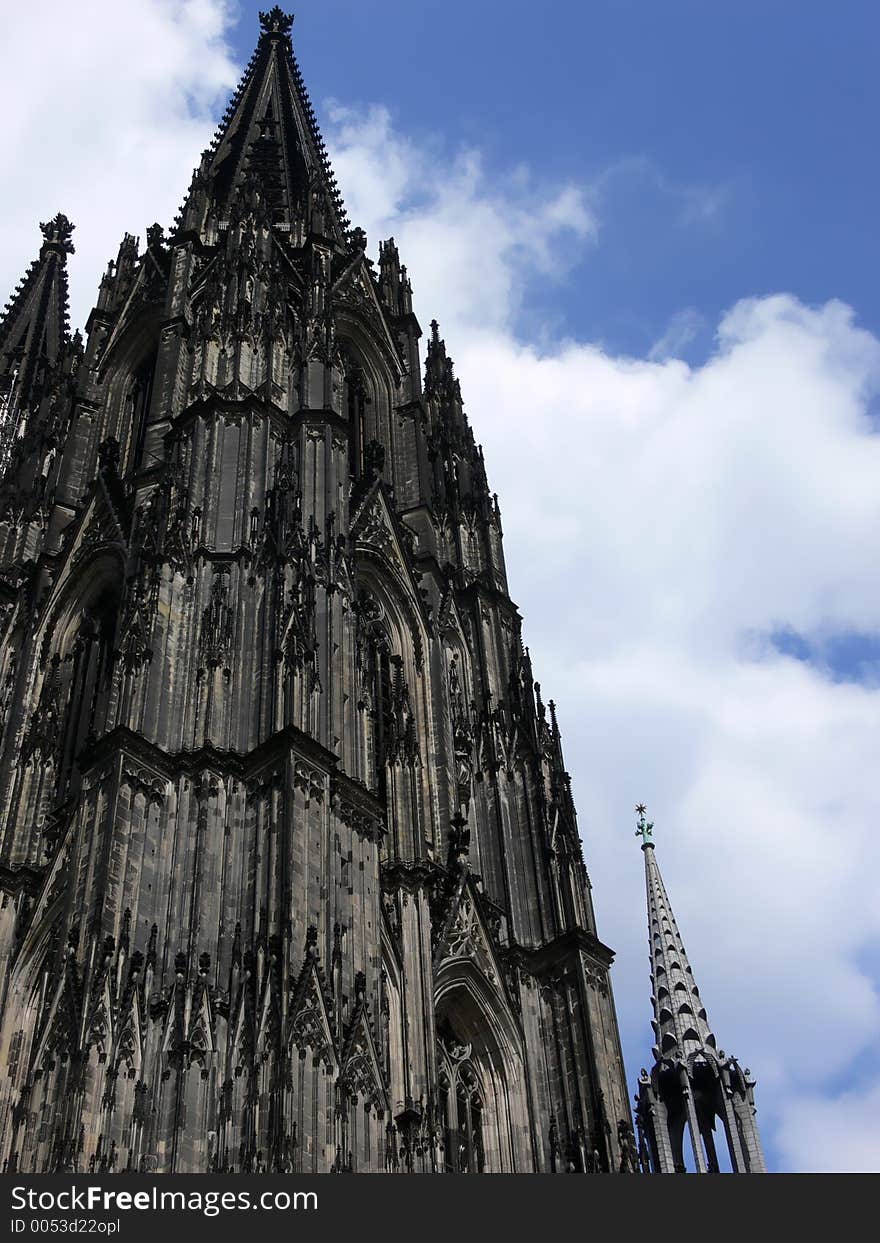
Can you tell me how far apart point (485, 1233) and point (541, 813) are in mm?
15142

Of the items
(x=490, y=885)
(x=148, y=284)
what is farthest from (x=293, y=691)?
(x=148, y=284)

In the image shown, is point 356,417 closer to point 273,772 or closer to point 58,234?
point 273,772

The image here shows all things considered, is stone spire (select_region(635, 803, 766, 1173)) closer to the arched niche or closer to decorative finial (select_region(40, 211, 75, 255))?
the arched niche

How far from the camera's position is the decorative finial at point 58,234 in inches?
2727

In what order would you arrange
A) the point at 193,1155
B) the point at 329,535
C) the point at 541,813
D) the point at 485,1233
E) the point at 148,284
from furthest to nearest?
the point at 148,284
the point at 541,813
the point at 329,535
the point at 193,1155
the point at 485,1233

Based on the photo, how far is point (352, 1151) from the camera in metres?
19.6

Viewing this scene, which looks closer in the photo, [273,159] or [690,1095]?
[690,1095]

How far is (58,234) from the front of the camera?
69625 mm

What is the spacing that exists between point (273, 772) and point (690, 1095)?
67.6 ft

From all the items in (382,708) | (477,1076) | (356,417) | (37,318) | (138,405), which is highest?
(37,318)

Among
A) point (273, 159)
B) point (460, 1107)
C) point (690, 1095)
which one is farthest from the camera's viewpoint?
point (273, 159)

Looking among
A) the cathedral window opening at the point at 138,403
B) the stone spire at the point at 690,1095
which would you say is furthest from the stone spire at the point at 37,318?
the stone spire at the point at 690,1095

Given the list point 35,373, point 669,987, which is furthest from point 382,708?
point 35,373

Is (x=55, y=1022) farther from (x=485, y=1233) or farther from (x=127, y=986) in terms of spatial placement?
(x=485, y=1233)
